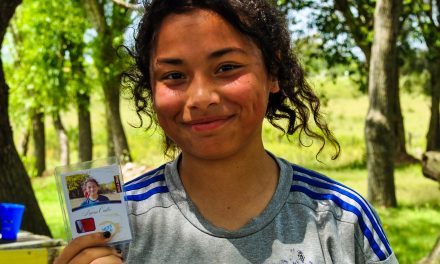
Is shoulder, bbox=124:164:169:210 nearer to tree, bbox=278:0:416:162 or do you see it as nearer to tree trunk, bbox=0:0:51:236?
tree trunk, bbox=0:0:51:236

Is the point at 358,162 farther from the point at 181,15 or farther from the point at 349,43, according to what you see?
the point at 181,15

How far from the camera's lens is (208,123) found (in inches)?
73.0

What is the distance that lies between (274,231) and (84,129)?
71.3 ft

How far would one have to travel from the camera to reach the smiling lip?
185 cm

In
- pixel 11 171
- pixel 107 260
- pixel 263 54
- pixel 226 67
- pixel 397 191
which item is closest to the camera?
pixel 107 260

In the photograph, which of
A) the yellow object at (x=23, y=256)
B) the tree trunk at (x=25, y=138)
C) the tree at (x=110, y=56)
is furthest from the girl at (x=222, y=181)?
the tree trunk at (x=25, y=138)

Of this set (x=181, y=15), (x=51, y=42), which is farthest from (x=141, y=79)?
(x=51, y=42)

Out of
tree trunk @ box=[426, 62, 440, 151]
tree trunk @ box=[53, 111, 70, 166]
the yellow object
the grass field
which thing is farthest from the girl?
tree trunk @ box=[53, 111, 70, 166]

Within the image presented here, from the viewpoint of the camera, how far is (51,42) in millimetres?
21984

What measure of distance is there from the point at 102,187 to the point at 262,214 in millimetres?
439

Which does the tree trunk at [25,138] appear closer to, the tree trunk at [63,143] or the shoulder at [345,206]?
the tree trunk at [63,143]

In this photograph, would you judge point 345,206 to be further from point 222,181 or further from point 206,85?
point 206,85

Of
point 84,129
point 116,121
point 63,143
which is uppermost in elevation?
point 116,121

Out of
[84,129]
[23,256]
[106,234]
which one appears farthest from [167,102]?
[84,129]
